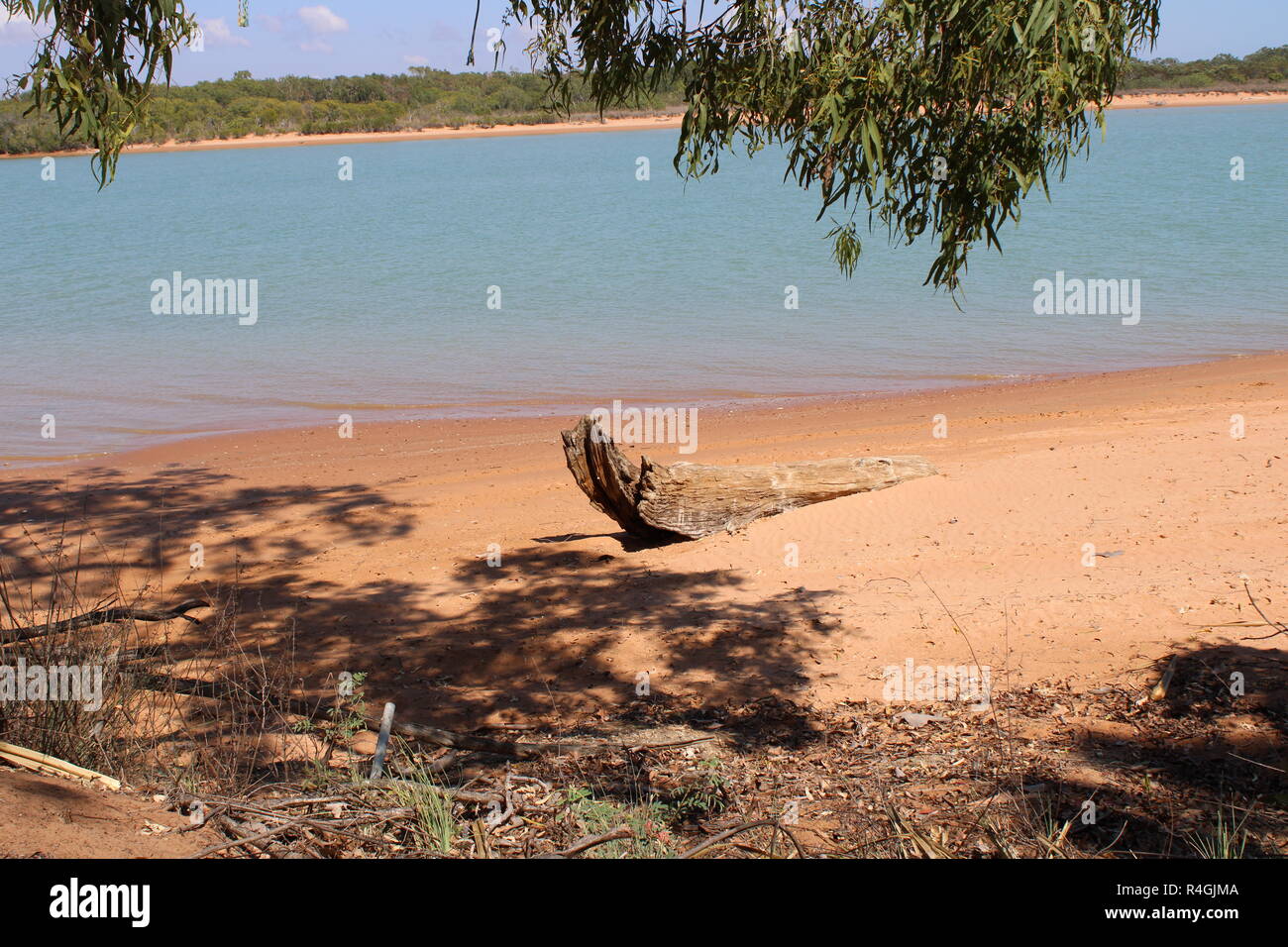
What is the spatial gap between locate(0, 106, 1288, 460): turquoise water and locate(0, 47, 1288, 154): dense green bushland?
1177 inches

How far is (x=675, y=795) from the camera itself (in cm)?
400

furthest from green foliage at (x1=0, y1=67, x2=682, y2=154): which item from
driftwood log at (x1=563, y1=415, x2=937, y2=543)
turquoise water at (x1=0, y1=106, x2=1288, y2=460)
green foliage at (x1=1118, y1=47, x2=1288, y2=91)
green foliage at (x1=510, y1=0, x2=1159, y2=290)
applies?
green foliage at (x1=510, y1=0, x2=1159, y2=290)

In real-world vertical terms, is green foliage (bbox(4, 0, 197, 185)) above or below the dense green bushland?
below

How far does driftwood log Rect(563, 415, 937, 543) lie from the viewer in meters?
7.31

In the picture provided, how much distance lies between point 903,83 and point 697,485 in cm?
374

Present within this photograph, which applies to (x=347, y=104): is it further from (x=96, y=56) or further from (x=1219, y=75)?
(x=96, y=56)

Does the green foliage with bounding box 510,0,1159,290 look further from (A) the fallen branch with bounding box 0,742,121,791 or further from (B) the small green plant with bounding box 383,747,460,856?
(A) the fallen branch with bounding box 0,742,121,791

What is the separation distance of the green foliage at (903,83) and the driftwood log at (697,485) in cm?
262

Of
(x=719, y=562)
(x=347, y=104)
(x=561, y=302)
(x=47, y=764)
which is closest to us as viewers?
(x=47, y=764)

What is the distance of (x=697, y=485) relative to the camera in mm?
7691

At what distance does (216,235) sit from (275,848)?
30.6 m

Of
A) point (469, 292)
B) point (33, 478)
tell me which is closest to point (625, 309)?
point (469, 292)

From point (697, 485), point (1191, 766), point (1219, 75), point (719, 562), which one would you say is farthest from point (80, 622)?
point (1219, 75)

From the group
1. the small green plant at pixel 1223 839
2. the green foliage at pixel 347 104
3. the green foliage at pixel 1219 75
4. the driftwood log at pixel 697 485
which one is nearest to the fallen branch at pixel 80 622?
the driftwood log at pixel 697 485
